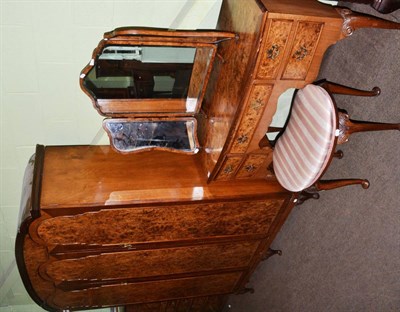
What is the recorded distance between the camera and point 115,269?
2021 millimetres

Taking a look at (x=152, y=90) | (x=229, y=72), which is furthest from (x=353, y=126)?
(x=152, y=90)

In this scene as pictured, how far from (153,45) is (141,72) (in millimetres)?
250

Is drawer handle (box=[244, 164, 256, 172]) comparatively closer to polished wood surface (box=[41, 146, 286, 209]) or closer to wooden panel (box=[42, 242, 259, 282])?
polished wood surface (box=[41, 146, 286, 209])

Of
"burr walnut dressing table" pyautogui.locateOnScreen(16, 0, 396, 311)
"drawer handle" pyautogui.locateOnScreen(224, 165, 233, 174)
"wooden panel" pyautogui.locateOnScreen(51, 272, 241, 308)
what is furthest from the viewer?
"wooden panel" pyautogui.locateOnScreen(51, 272, 241, 308)

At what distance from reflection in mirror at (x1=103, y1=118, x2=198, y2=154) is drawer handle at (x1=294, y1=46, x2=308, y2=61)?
2.03ft

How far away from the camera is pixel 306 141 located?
1.61 meters

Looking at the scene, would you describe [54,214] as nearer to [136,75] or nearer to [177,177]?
[177,177]

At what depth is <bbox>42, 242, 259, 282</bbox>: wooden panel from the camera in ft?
6.32

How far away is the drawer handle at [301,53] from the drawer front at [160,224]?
0.79m

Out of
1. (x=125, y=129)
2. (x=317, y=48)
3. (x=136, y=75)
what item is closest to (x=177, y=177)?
(x=125, y=129)

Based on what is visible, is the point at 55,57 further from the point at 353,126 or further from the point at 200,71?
the point at 353,126

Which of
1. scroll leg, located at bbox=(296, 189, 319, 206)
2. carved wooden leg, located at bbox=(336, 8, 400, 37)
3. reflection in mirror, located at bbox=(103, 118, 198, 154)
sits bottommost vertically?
scroll leg, located at bbox=(296, 189, 319, 206)

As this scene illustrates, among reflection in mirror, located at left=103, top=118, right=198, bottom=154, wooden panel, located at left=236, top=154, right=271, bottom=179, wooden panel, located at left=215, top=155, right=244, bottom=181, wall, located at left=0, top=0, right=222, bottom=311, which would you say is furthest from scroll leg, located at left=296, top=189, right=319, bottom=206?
wall, located at left=0, top=0, right=222, bottom=311

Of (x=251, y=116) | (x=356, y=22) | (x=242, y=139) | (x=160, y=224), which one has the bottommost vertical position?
(x=160, y=224)
